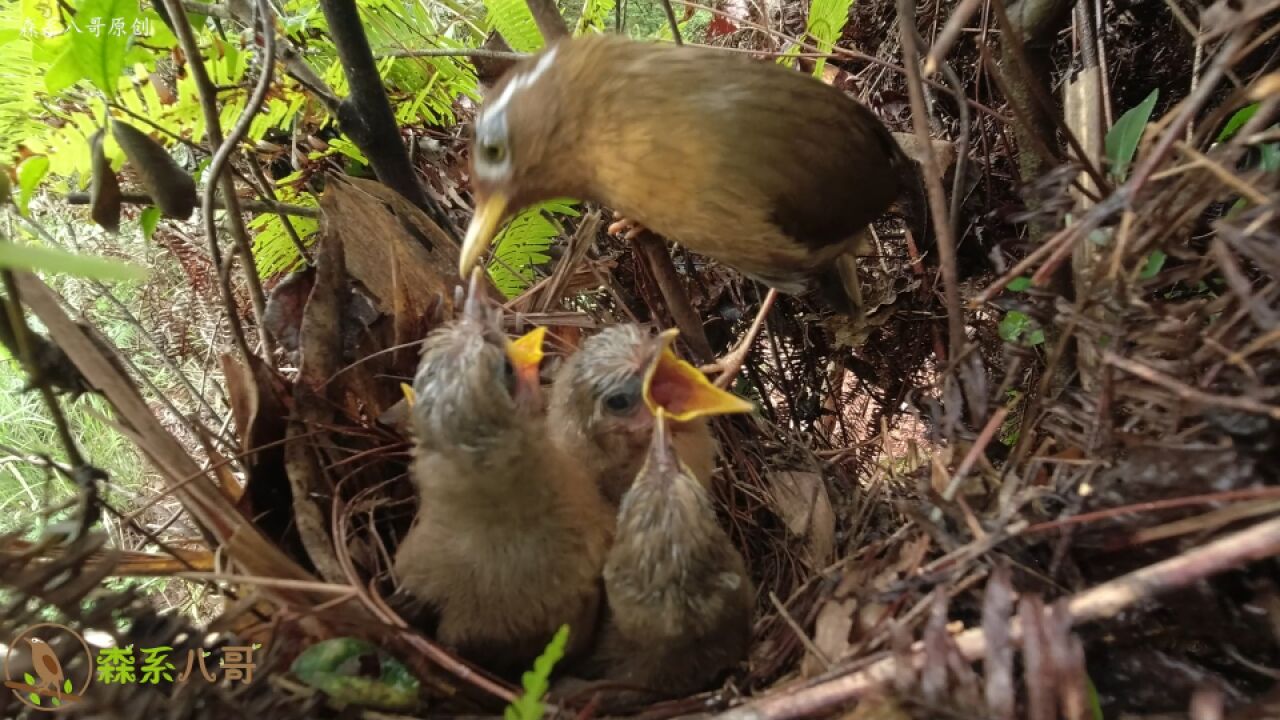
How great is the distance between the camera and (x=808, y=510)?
55.7 inches

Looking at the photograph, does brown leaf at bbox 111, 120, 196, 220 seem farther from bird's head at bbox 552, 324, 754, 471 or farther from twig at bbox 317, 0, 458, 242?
bird's head at bbox 552, 324, 754, 471

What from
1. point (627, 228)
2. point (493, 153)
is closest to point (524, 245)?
point (627, 228)

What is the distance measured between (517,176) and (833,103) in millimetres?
638

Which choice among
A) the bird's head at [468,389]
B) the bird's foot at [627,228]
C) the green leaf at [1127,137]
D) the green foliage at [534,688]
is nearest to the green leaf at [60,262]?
the green foliage at [534,688]

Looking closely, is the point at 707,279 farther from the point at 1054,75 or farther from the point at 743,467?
the point at 1054,75

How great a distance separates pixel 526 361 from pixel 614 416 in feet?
0.65

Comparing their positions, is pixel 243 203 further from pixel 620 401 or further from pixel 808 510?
pixel 808 510

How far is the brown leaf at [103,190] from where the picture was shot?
938mm

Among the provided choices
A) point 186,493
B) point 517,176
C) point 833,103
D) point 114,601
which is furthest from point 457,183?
point 114,601

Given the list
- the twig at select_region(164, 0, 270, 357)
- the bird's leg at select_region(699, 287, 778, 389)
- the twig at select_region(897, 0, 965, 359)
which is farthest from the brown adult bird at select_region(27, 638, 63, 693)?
the bird's leg at select_region(699, 287, 778, 389)

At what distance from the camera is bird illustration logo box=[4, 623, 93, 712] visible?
65 cm

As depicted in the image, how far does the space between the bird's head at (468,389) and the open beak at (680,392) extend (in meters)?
0.26

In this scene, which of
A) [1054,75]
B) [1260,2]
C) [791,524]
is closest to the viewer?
[1260,2]

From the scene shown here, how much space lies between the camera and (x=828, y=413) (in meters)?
1.85
